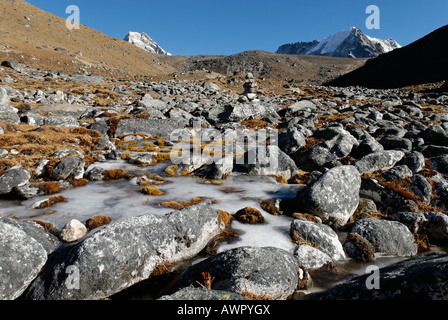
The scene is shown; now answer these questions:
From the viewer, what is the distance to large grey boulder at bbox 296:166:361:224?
22.2 ft

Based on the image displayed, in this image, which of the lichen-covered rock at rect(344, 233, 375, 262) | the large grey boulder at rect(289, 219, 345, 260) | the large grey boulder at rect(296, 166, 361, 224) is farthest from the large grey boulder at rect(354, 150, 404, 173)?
the large grey boulder at rect(289, 219, 345, 260)

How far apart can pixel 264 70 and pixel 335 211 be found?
95398mm

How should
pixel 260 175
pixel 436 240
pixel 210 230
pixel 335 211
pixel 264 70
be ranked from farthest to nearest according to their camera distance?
pixel 264 70
pixel 260 175
pixel 335 211
pixel 436 240
pixel 210 230

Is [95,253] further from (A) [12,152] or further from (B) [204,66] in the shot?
(B) [204,66]

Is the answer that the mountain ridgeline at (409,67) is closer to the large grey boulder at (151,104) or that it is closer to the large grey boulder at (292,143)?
the large grey boulder at (151,104)

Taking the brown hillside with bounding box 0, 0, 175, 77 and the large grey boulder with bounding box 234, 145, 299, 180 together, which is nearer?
the large grey boulder with bounding box 234, 145, 299, 180

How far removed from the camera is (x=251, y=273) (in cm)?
384

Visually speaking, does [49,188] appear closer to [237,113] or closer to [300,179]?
[300,179]

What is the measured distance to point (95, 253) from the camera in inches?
159

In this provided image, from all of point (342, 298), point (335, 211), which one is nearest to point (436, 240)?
point (335, 211)

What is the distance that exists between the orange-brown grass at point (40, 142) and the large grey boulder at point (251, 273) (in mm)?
8214

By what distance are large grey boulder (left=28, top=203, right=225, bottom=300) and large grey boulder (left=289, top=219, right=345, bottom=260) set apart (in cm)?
216

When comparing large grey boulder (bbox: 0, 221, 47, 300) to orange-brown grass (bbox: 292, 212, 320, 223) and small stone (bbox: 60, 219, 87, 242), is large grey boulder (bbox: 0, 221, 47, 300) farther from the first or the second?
orange-brown grass (bbox: 292, 212, 320, 223)

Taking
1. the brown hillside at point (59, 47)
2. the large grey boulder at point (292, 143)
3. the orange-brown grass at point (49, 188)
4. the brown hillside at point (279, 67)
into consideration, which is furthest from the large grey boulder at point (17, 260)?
the brown hillside at point (279, 67)
